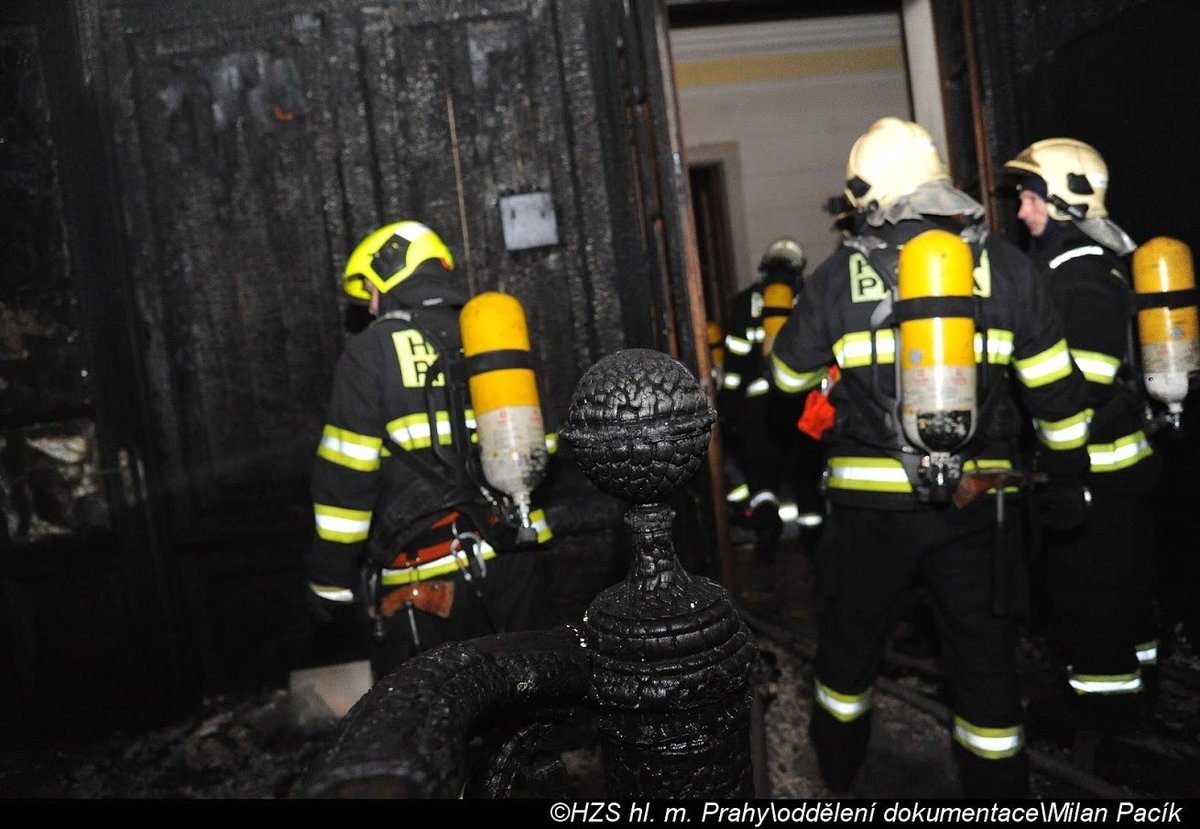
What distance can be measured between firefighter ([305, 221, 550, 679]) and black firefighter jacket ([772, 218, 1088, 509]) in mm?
Result: 1084

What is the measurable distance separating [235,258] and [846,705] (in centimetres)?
348

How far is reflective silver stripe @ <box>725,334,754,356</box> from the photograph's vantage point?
→ 6.29 meters

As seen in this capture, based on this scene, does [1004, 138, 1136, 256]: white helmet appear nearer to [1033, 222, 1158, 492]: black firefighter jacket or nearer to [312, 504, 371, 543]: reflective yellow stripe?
[1033, 222, 1158, 492]: black firefighter jacket

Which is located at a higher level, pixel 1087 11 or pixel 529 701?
pixel 1087 11

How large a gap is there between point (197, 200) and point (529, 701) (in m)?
3.97

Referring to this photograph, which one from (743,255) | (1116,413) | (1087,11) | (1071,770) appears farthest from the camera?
(743,255)

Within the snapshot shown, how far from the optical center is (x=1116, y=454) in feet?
10.8

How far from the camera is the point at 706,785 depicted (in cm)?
111

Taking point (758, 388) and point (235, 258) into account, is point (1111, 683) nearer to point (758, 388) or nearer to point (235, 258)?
point (758, 388)

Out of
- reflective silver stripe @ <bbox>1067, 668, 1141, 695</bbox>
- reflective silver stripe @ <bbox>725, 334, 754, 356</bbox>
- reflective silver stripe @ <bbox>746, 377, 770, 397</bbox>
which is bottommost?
reflective silver stripe @ <bbox>1067, 668, 1141, 695</bbox>

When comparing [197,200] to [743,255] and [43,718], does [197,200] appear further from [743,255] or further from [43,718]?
[743,255]

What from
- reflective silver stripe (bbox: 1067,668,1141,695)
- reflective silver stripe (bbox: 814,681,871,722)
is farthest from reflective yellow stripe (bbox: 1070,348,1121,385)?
reflective silver stripe (bbox: 814,681,871,722)

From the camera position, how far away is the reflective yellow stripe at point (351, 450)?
8.77 feet

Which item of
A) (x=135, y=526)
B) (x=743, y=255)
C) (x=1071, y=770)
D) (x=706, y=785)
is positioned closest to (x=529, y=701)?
(x=706, y=785)
